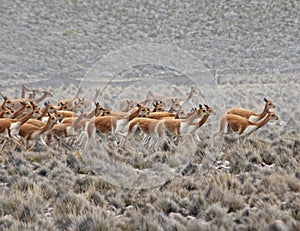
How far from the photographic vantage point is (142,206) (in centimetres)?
684

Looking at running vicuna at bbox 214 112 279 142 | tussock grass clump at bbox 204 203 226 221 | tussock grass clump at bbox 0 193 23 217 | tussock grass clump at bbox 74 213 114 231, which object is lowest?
tussock grass clump at bbox 0 193 23 217

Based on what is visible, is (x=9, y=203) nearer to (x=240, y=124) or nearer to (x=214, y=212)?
(x=214, y=212)

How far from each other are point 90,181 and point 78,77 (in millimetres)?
33119

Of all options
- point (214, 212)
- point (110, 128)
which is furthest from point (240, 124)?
point (214, 212)

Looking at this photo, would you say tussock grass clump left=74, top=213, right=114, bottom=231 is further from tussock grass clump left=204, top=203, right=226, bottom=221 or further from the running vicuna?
the running vicuna

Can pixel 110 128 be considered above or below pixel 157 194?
above

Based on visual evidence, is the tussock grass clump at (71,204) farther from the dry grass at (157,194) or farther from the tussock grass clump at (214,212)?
the tussock grass clump at (214,212)

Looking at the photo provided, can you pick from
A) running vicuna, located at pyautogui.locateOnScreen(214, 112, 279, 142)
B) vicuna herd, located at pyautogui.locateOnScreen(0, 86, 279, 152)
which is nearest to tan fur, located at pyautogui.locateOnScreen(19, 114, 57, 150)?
vicuna herd, located at pyautogui.locateOnScreen(0, 86, 279, 152)

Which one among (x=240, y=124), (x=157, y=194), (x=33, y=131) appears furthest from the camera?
(x=240, y=124)

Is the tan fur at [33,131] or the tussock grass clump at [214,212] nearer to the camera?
the tussock grass clump at [214,212]

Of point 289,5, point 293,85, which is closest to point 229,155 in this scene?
point 293,85

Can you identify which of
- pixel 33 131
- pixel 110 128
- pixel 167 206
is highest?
pixel 110 128

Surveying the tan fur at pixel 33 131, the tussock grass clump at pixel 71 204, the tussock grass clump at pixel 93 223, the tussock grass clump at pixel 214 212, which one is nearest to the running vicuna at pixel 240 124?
the tan fur at pixel 33 131

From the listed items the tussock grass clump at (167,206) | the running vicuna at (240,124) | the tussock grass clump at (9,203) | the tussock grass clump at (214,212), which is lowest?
the tussock grass clump at (9,203)
